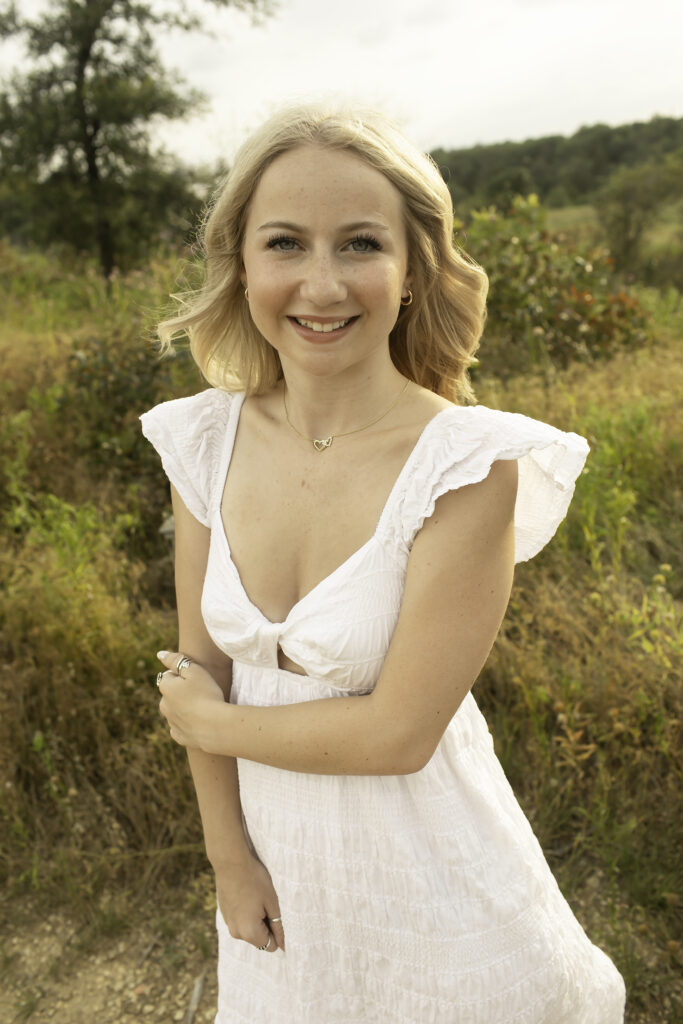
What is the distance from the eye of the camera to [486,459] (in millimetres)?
1158

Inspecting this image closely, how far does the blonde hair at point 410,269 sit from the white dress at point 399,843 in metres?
0.28

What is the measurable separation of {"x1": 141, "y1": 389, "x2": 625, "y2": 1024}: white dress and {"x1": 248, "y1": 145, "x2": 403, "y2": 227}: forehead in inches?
13.9

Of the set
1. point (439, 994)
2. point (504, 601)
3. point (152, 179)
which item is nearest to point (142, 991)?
point (439, 994)

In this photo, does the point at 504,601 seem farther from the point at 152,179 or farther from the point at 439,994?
the point at 152,179

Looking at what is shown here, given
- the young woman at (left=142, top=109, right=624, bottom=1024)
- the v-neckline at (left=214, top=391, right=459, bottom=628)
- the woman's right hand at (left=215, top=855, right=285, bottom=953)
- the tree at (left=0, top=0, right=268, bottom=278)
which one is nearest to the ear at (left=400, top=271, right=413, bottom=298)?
the young woman at (left=142, top=109, right=624, bottom=1024)

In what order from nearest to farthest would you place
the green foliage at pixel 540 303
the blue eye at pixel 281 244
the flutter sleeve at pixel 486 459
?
the flutter sleeve at pixel 486 459, the blue eye at pixel 281 244, the green foliage at pixel 540 303

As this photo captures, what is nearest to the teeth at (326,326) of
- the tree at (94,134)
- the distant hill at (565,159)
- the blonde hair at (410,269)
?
the blonde hair at (410,269)

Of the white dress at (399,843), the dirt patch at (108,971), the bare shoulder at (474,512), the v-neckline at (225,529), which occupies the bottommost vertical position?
the dirt patch at (108,971)

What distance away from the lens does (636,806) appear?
→ 2.24 metres

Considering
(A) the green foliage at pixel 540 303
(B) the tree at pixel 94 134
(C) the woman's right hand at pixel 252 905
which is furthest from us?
(B) the tree at pixel 94 134

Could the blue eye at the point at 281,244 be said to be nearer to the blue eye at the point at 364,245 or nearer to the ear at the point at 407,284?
the blue eye at the point at 364,245

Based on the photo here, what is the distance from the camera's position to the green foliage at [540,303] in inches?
200

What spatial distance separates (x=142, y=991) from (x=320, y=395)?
5.78ft

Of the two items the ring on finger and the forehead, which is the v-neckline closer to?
the ring on finger
